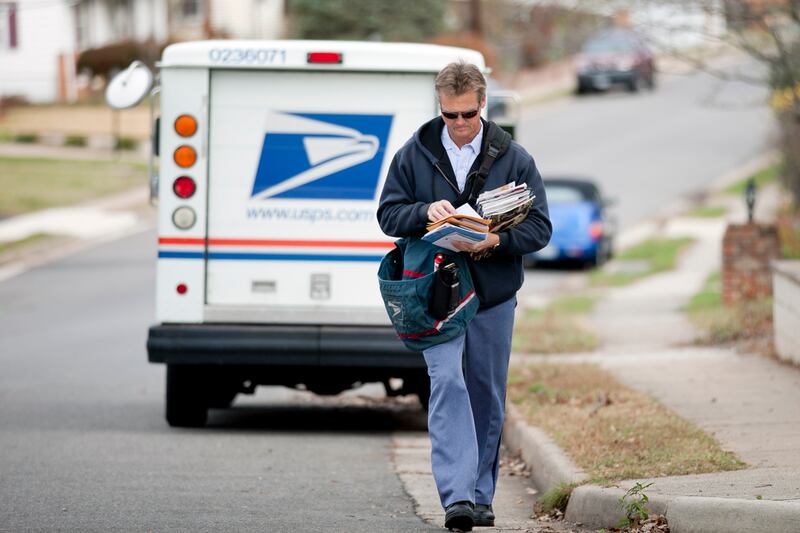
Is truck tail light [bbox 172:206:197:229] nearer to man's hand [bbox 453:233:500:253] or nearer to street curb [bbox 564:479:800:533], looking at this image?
man's hand [bbox 453:233:500:253]

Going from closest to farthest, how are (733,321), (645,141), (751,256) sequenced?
(733,321) < (751,256) < (645,141)

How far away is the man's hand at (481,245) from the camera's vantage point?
6.09m

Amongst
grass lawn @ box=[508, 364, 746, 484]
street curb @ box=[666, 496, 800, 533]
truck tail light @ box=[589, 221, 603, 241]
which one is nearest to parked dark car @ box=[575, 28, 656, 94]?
truck tail light @ box=[589, 221, 603, 241]

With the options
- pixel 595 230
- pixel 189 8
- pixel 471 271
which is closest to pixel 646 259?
pixel 595 230

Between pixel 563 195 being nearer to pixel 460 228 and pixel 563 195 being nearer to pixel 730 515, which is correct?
pixel 460 228

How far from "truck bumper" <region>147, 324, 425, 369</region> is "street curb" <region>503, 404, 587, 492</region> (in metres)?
0.74

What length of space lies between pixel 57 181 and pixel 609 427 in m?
25.1

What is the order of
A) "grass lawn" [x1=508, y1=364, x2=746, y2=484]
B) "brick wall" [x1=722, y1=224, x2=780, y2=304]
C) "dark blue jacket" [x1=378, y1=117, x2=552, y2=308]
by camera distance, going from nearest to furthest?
"dark blue jacket" [x1=378, y1=117, x2=552, y2=308] < "grass lawn" [x1=508, y1=364, x2=746, y2=484] < "brick wall" [x1=722, y1=224, x2=780, y2=304]

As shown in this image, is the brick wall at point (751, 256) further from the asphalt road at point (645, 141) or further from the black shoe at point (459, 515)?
the asphalt road at point (645, 141)

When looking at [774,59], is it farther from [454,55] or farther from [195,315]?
[195,315]

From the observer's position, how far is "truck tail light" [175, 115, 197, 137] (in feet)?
31.9

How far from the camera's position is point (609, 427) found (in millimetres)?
8500

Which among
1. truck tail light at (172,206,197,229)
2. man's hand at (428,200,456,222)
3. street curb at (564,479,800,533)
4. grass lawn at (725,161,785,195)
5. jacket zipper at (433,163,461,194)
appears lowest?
grass lawn at (725,161,785,195)

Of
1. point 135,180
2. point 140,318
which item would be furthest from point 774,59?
point 135,180
